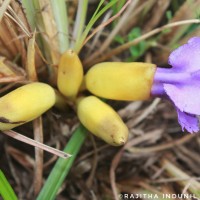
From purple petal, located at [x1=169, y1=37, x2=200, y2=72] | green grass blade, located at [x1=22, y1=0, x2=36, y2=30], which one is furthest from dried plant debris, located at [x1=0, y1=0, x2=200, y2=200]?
purple petal, located at [x1=169, y1=37, x2=200, y2=72]

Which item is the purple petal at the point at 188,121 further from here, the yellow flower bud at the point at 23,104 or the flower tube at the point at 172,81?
the yellow flower bud at the point at 23,104

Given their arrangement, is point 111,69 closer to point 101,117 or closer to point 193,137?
point 101,117

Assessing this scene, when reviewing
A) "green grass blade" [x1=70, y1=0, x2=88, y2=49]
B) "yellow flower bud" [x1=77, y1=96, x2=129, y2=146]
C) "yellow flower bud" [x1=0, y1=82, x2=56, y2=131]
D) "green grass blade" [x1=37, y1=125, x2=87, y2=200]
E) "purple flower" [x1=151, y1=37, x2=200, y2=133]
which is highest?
"green grass blade" [x1=70, y1=0, x2=88, y2=49]

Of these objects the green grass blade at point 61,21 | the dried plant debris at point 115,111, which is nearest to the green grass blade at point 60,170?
the dried plant debris at point 115,111

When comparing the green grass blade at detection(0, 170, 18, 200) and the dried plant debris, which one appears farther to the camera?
the dried plant debris

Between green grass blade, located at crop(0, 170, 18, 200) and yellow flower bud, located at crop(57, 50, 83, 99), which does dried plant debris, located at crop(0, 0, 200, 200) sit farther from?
green grass blade, located at crop(0, 170, 18, 200)

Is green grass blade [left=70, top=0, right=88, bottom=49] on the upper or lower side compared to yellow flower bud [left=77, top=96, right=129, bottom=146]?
upper

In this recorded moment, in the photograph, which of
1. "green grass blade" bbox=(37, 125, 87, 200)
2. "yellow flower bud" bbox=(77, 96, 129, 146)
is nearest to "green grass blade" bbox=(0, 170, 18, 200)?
"green grass blade" bbox=(37, 125, 87, 200)
